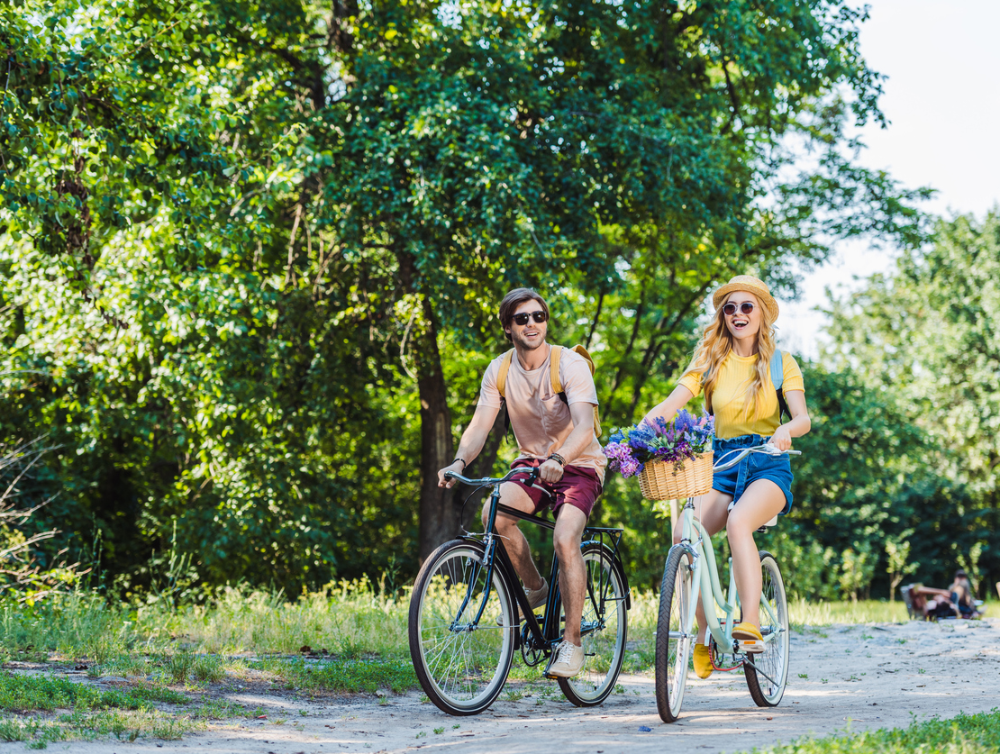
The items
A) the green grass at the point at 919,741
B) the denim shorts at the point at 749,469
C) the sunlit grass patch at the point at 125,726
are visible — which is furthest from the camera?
the denim shorts at the point at 749,469

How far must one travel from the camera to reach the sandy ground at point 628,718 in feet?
13.1

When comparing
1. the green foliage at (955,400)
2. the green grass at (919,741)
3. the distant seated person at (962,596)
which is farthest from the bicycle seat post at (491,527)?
the green foliage at (955,400)

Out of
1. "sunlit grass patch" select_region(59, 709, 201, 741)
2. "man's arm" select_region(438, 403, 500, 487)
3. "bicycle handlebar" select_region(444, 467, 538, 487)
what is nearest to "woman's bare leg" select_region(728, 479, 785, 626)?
"bicycle handlebar" select_region(444, 467, 538, 487)

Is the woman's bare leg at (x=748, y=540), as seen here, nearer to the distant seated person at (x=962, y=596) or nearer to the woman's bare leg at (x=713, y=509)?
the woman's bare leg at (x=713, y=509)

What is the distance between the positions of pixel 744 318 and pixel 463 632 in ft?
6.97

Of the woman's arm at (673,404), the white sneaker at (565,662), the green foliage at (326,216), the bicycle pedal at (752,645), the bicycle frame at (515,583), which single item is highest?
the green foliage at (326,216)

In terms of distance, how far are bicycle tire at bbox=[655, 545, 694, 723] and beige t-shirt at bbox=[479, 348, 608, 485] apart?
0.74m

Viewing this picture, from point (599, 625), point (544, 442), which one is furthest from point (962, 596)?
point (544, 442)

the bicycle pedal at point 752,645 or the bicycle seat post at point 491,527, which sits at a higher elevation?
the bicycle seat post at point 491,527

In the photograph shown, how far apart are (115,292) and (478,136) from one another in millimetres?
4350

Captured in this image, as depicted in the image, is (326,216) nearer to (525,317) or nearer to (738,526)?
(525,317)

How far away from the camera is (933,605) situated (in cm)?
1377

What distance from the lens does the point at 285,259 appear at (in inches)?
551

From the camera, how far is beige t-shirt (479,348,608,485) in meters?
4.96
